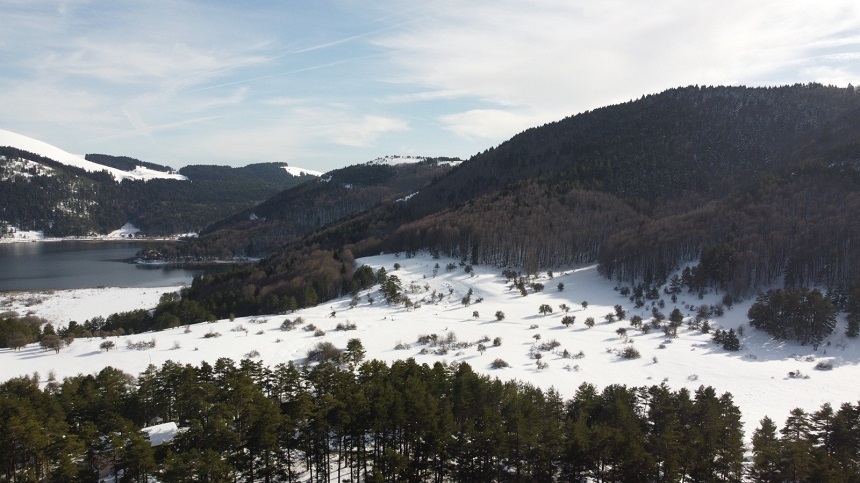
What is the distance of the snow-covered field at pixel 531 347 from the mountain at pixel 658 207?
36.5ft

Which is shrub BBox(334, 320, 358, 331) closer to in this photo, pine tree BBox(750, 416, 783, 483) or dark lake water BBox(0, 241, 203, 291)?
pine tree BBox(750, 416, 783, 483)

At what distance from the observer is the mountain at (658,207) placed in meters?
72.1

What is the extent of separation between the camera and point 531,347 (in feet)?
159

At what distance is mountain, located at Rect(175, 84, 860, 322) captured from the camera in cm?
7212

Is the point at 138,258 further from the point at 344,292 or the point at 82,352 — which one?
the point at 82,352

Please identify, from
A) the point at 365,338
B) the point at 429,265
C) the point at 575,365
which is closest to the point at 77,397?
the point at 365,338

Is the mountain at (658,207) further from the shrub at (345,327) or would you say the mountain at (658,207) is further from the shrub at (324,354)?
the shrub at (324,354)

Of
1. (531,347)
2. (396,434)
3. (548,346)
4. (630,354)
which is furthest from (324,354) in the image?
(630,354)

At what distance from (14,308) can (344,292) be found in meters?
59.3

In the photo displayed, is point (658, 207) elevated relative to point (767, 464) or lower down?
elevated

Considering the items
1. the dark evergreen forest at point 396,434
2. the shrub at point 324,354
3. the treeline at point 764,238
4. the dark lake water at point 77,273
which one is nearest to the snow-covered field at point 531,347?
the shrub at point 324,354

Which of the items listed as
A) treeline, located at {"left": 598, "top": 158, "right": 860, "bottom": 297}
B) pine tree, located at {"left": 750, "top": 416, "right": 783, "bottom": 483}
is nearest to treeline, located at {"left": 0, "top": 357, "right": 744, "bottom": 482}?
pine tree, located at {"left": 750, "top": 416, "right": 783, "bottom": 483}

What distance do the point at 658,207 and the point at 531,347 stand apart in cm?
7772

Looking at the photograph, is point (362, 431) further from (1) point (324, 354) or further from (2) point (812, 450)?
(2) point (812, 450)
